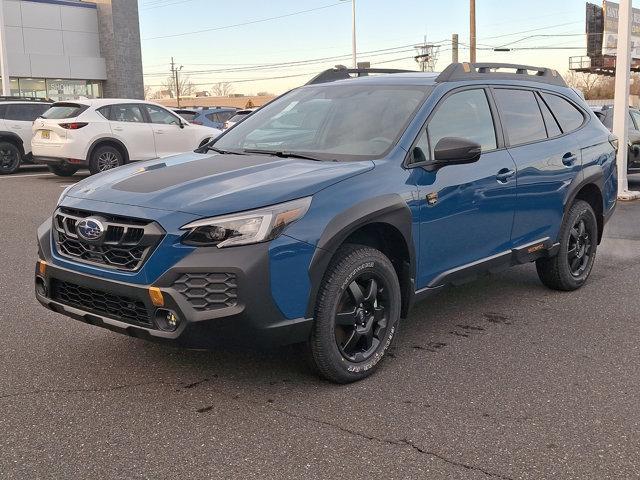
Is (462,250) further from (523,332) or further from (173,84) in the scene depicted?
(173,84)

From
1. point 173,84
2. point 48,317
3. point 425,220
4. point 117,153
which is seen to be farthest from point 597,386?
point 173,84

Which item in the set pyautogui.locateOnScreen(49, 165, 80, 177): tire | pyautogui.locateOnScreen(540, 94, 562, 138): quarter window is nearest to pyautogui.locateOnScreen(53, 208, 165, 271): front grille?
pyautogui.locateOnScreen(540, 94, 562, 138): quarter window

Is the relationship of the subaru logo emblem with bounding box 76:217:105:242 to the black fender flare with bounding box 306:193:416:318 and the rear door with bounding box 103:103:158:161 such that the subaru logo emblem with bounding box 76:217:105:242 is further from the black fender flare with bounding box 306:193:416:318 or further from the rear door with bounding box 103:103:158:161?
the rear door with bounding box 103:103:158:161

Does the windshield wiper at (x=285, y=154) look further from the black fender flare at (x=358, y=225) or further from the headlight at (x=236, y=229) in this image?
the headlight at (x=236, y=229)

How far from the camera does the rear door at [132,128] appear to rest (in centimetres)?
1405

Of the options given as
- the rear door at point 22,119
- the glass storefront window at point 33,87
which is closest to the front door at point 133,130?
the rear door at point 22,119

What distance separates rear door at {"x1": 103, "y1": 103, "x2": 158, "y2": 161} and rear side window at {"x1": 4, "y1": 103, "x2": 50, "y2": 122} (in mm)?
2888

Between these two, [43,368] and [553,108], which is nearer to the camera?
[43,368]

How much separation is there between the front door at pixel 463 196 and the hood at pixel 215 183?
0.51 m

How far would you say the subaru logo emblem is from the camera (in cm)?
351

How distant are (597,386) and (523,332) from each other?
0.98 metres

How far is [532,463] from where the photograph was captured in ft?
9.97

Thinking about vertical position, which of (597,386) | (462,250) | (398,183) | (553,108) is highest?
(553,108)

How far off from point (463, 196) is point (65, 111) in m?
11.4
